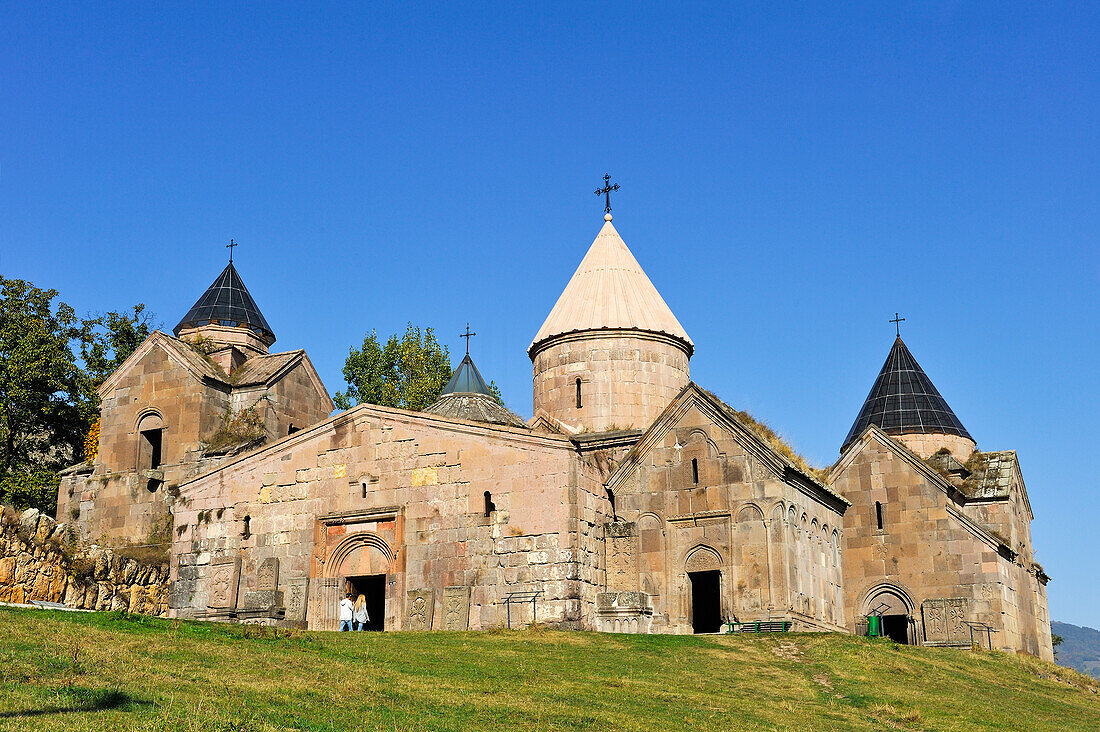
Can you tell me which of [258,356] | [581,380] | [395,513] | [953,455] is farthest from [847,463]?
[258,356]

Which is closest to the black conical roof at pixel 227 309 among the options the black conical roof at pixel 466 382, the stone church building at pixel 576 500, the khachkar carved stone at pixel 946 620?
the stone church building at pixel 576 500

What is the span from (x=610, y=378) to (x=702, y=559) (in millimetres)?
6363

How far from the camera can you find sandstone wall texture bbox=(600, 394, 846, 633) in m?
21.1

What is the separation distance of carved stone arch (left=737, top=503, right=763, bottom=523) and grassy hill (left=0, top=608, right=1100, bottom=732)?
8.87 ft

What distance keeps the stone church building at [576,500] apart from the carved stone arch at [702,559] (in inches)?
1.7

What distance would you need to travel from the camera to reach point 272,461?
24.0 m

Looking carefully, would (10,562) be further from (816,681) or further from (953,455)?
(953,455)

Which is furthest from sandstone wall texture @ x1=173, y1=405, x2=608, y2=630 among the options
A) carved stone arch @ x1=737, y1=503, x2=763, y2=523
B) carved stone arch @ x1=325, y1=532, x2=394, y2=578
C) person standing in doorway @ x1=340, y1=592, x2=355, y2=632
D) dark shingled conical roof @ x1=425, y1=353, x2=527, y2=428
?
dark shingled conical roof @ x1=425, y1=353, x2=527, y2=428

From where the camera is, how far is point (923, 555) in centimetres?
2536

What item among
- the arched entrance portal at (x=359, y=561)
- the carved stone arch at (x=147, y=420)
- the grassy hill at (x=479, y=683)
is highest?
the carved stone arch at (x=147, y=420)

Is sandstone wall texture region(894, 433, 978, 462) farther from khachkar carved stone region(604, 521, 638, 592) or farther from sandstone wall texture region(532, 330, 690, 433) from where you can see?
khachkar carved stone region(604, 521, 638, 592)

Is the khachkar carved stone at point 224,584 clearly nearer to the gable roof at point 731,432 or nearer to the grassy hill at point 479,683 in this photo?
the grassy hill at point 479,683

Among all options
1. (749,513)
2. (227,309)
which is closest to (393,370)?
(227,309)

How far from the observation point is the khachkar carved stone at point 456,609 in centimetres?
2114
